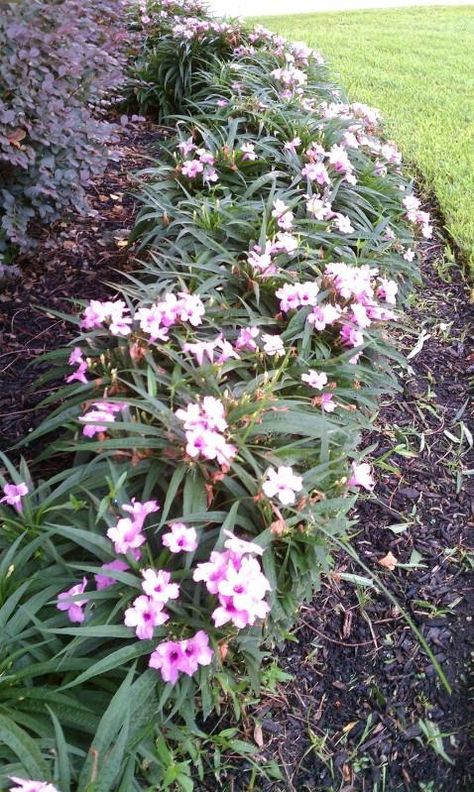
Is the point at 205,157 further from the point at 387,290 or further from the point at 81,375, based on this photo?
the point at 81,375

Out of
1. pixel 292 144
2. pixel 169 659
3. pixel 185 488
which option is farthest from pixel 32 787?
pixel 292 144

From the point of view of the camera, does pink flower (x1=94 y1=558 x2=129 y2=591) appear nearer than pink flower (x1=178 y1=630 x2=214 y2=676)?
No

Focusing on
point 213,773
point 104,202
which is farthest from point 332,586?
point 104,202

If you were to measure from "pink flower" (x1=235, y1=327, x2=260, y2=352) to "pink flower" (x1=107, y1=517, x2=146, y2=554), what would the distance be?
2.26 ft

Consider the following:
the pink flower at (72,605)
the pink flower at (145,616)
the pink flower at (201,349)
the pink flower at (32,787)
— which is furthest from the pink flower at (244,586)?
the pink flower at (201,349)

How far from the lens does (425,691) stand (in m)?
1.72

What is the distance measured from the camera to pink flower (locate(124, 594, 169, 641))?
1252 millimetres

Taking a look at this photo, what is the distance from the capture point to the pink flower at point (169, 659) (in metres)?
1.24

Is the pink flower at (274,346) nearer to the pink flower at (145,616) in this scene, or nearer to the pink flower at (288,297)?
the pink flower at (288,297)

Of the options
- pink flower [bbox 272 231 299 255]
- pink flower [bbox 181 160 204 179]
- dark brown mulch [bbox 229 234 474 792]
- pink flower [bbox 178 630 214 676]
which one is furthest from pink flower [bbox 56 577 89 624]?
pink flower [bbox 181 160 204 179]

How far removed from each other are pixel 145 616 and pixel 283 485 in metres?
0.38

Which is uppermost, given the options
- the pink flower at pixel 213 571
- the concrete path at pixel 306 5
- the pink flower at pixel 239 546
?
the concrete path at pixel 306 5

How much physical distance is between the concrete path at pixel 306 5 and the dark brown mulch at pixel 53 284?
6876 millimetres

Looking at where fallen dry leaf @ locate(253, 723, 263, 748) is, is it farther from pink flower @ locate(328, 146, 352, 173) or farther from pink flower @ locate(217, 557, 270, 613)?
pink flower @ locate(328, 146, 352, 173)
